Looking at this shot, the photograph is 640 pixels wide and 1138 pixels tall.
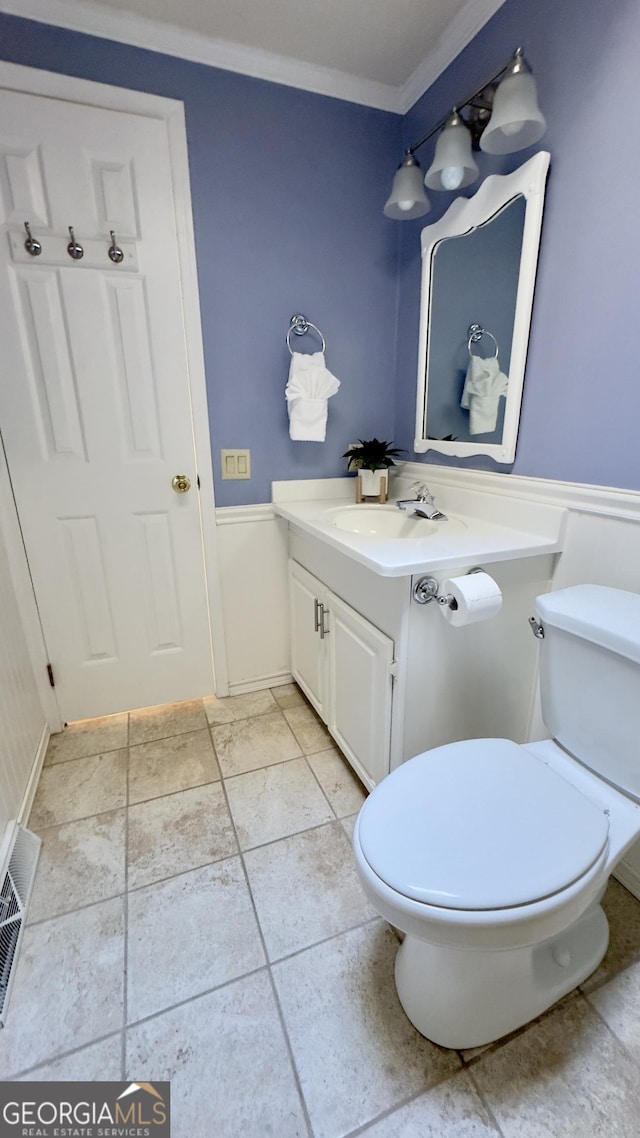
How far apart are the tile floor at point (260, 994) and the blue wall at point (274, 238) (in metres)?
1.18

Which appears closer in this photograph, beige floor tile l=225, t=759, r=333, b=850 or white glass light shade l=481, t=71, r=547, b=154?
white glass light shade l=481, t=71, r=547, b=154

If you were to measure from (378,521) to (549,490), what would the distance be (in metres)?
0.58

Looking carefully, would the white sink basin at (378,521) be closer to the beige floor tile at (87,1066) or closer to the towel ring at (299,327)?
the towel ring at (299,327)

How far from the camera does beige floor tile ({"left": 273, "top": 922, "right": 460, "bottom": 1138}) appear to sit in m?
0.81

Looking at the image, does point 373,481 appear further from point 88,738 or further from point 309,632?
point 88,738

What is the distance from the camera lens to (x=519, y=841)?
0.77m

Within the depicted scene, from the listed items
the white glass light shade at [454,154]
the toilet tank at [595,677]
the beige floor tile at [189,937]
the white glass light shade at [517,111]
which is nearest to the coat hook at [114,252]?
the white glass light shade at [454,154]

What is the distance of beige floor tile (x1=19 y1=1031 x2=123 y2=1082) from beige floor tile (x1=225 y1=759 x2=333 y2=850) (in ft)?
1.57

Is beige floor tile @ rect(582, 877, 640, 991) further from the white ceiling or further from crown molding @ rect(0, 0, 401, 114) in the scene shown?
crown molding @ rect(0, 0, 401, 114)

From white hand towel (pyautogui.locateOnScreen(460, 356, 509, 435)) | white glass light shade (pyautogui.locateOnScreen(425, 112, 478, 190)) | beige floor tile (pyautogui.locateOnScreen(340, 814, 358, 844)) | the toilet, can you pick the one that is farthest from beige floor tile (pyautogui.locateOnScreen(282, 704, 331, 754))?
white glass light shade (pyautogui.locateOnScreen(425, 112, 478, 190))

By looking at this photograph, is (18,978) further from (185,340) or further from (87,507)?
(185,340)

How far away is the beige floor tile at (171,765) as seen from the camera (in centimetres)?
152

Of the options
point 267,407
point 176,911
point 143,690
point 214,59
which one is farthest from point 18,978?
point 214,59

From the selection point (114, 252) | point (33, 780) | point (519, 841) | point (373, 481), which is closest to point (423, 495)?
point (373, 481)
